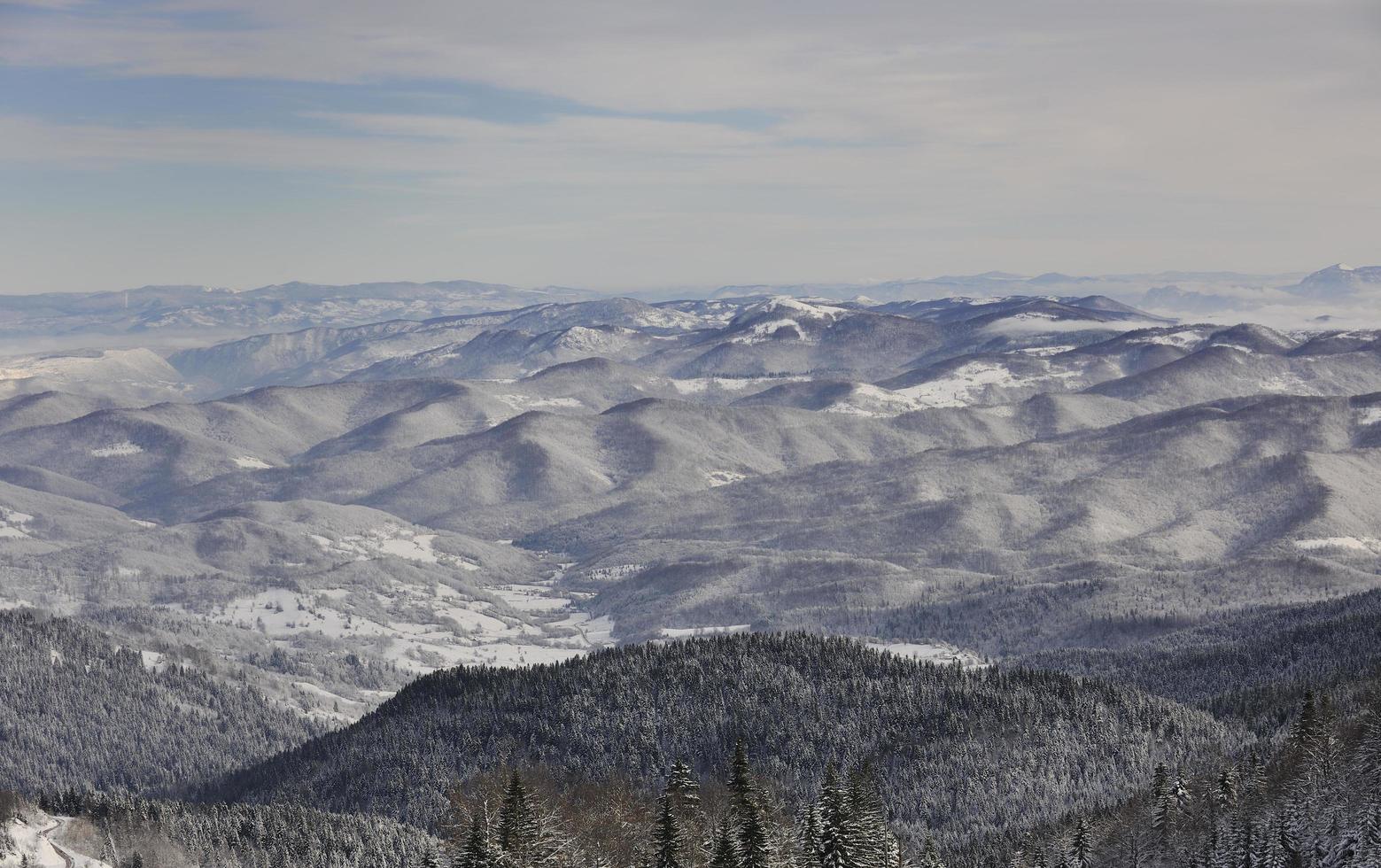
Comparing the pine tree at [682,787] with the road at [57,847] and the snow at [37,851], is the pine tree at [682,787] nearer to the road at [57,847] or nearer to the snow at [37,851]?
the snow at [37,851]

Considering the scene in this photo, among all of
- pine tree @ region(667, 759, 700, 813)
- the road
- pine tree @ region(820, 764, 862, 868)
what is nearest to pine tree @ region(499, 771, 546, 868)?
pine tree @ region(667, 759, 700, 813)

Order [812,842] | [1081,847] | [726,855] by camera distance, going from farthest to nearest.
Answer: [1081,847]
[812,842]
[726,855]

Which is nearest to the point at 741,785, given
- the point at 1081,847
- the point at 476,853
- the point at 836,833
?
the point at 836,833

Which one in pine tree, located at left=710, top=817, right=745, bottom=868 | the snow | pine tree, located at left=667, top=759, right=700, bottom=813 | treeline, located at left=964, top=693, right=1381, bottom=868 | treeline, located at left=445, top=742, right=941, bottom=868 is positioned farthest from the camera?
the snow

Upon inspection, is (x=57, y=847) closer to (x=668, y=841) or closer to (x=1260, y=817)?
(x=668, y=841)

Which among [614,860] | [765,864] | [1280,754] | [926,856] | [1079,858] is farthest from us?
[1280,754]

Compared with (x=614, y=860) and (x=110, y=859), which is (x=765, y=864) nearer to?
(x=614, y=860)

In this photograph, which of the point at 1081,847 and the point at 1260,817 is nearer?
the point at 1260,817

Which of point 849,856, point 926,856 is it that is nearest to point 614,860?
point 926,856

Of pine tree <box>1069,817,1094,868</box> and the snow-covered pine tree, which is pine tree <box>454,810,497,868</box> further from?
pine tree <box>1069,817,1094,868</box>

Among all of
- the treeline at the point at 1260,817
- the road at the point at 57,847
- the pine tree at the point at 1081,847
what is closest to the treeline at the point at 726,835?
the treeline at the point at 1260,817

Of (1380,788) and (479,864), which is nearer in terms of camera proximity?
(479,864)
